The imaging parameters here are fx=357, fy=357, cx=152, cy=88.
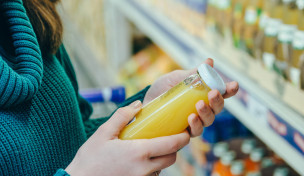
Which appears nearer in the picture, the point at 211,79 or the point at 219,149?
the point at 211,79

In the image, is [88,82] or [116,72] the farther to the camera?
[88,82]

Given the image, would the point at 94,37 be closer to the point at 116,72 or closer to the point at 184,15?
the point at 116,72

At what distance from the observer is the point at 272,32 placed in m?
0.99

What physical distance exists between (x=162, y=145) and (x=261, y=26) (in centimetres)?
61

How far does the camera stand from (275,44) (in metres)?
0.97

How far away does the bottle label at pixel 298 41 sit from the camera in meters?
0.87

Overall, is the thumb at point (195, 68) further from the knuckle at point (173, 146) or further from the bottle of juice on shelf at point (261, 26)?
the bottle of juice on shelf at point (261, 26)

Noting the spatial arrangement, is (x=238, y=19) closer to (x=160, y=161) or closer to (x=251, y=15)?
(x=251, y=15)

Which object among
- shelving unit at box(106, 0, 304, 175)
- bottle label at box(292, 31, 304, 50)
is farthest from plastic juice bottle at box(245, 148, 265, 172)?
bottle label at box(292, 31, 304, 50)

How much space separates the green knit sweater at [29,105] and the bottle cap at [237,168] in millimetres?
747

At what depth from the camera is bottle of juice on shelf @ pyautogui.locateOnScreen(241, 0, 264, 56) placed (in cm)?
107

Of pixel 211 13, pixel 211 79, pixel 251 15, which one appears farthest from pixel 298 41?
pixel 211 13

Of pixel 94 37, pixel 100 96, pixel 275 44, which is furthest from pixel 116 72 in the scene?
pixel 275 44

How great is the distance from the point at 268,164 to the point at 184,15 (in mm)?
704
